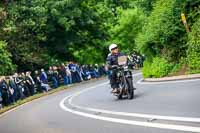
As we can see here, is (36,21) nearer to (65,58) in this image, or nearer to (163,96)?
(65,58)

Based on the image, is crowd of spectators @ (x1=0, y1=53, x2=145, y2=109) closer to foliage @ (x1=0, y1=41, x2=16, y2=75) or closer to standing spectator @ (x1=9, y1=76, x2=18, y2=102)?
standing spectator @ (x1=9, y1=76, x2=18, y2=102)

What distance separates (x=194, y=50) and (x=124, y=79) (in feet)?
21.2

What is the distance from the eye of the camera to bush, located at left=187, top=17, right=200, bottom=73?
21156mm

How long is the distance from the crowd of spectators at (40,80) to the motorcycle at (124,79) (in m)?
5.18

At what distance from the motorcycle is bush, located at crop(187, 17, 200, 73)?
16.6 ft

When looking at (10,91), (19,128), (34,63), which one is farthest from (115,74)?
(34,63)

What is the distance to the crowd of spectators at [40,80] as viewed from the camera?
82.1 feet

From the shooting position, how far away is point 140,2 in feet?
108

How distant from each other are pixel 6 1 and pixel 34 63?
512cm

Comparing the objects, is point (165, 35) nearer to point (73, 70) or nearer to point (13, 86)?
point (13, 86)

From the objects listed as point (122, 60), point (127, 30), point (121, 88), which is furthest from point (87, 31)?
point (121, 88)

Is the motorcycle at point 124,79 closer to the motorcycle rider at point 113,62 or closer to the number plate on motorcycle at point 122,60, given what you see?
the number plate on motorcycle at point 122,60

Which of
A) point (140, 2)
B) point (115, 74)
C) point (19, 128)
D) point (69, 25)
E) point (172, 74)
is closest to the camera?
point (19, 128)

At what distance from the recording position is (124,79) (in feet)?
53.1
